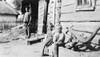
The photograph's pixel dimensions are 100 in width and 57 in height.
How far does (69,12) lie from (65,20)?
0.40 metres

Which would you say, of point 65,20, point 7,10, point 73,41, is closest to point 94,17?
point 73,41

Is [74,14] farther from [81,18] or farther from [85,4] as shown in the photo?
[85,4]

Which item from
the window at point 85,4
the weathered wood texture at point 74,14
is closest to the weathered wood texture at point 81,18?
the weathered wood texture at point 74,14

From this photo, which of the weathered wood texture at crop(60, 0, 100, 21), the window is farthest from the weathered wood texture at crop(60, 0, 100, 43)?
the window

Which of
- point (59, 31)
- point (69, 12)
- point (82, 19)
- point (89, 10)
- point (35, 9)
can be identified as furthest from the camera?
point (35, 9)

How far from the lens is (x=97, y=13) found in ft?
13.2

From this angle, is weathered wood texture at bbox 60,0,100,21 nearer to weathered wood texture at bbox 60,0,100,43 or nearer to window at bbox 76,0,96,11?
weathered wood texture at bbox 60,0,100,43

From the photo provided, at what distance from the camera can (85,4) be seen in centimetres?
452

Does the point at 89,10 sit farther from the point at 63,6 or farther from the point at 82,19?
the point at 63,6

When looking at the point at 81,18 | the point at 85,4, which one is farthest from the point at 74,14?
the point at 85,4

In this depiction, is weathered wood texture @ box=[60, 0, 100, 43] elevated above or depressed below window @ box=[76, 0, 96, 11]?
below

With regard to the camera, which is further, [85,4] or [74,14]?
[74,14]

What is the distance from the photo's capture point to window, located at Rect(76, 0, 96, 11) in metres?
4.12

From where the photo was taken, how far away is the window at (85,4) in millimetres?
4117
